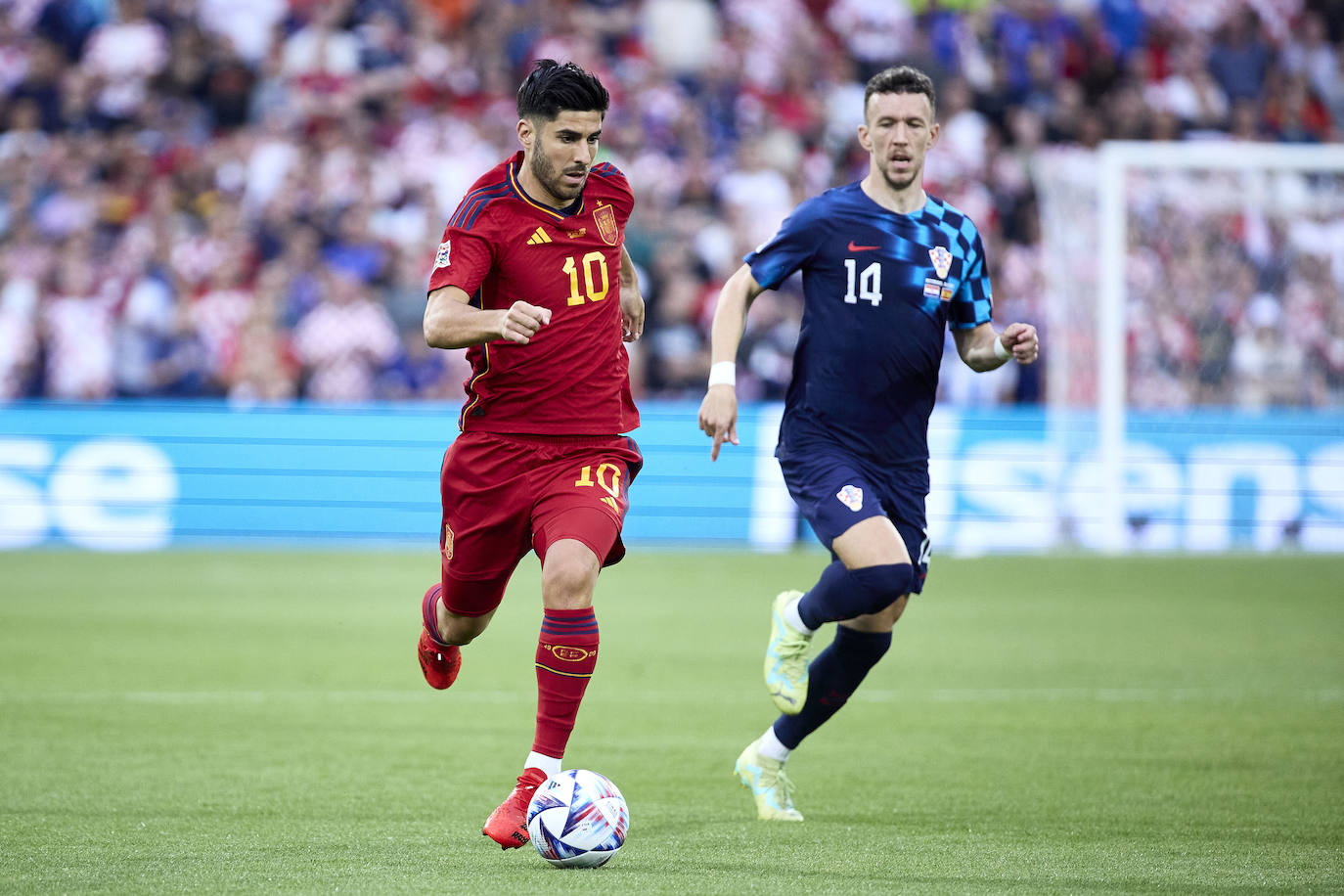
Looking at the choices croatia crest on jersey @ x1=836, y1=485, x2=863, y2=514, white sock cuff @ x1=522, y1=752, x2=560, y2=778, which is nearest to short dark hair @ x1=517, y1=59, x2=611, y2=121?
croatia crest on jersey @ x1=836, y1=485, x2=863, y2=514

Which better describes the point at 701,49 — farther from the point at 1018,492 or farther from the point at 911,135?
the point at 911,135

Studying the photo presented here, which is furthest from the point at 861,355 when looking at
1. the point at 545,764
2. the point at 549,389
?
the point at 545,764

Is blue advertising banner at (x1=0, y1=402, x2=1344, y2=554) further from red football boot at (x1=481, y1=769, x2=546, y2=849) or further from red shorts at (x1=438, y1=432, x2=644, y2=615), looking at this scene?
red football boot at (x1=481, y1=769, x2=546, y2=849)

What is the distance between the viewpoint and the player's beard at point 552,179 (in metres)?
5.39

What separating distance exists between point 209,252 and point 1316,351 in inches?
423

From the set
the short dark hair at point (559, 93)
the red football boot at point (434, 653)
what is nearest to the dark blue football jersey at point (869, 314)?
the short dark hair at point (559, 93)

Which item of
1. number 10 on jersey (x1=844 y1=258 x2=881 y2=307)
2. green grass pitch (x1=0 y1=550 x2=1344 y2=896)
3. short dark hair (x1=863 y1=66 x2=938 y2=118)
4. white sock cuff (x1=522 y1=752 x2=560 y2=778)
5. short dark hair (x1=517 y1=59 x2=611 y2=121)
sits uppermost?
short dark hair (x1=863 y1=66 x2=938 y2=118)

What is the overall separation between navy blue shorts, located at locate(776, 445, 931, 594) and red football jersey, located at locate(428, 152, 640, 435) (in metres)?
0.70

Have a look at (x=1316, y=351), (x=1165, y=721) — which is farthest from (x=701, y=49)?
(x=1165, y=721)

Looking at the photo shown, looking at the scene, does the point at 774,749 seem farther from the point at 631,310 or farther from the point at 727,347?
the point at 631,310

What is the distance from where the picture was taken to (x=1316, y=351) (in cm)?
1661

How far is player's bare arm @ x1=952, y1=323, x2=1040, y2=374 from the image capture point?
5684 millimetres

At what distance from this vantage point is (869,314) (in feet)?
19.8

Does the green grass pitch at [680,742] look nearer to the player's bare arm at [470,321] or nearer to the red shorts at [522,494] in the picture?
the red shorts at [522,494]
